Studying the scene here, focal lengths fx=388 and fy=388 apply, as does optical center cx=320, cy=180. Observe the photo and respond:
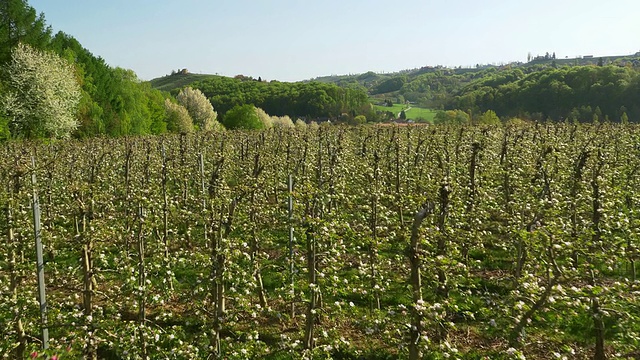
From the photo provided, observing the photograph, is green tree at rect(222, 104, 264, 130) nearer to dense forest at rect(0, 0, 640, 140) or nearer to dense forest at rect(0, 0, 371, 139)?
dense forest at rect(0, 0, 640, 140)

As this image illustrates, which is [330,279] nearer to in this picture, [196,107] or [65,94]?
[65,94]

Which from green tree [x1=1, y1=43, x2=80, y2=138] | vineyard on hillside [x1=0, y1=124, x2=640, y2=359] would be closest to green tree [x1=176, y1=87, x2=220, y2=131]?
green tree [x1=1, y1=43, x2=80, y2=138]

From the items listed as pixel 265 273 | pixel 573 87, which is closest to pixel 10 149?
pixel 265 273

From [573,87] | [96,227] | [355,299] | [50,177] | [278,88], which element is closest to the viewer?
[96,227]

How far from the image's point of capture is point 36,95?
3703 cm

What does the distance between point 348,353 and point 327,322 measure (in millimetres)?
1360

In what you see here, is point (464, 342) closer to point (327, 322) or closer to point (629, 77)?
point (327, 322)

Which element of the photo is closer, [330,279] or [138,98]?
[330,279]

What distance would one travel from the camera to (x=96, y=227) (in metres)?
8.40

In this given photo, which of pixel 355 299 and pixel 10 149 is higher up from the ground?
pixel 10 149

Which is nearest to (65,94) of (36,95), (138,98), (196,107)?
(36,95)

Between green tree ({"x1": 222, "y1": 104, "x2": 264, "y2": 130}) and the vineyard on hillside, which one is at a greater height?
green tree ({"x1": 222, "y1": 104, "x2": 264, "y2": 130})

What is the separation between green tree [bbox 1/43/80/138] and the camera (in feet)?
120

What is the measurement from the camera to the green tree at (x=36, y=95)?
3656 centimetres
